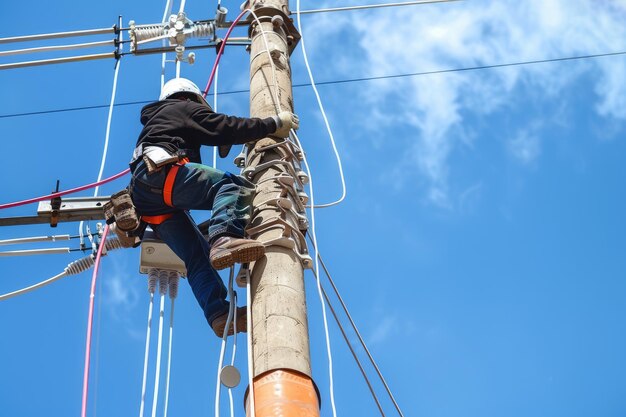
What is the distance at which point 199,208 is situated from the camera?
419 cm

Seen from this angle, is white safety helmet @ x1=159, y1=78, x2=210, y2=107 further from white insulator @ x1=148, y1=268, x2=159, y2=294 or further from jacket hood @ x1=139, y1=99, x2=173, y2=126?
white insulator @ x1=148, y1=268, x2=159, y2=294

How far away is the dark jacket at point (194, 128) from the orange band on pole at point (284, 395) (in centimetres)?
143

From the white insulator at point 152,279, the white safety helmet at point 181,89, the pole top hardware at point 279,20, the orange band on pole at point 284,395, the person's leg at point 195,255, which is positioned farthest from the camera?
the pole top hardware at point 279,20

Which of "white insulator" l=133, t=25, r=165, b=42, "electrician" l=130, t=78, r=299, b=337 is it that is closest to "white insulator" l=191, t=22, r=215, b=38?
"white insulator" l=133, t=25, r=165, b=42

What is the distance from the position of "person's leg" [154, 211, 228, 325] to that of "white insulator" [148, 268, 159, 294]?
563mm

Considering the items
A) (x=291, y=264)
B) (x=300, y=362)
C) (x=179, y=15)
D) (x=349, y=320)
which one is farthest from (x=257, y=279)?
(x=179, y=15)

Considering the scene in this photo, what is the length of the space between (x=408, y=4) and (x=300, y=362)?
514cm

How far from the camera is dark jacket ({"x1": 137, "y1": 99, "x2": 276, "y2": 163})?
4.18 meters

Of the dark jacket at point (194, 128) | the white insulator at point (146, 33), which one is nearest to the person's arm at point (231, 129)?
the dark jacket at point (194, 128)

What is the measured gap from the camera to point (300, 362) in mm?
3133

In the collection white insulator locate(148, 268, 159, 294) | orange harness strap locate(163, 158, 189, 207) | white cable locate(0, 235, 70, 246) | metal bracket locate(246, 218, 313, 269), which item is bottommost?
metal bracket locate(246, 218, 313, 269)

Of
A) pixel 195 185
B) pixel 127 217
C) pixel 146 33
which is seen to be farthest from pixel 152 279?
pixel 146 33

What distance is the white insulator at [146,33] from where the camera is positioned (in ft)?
21.0

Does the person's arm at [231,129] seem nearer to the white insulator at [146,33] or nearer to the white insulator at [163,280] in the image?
the white insulator at [163,280]
